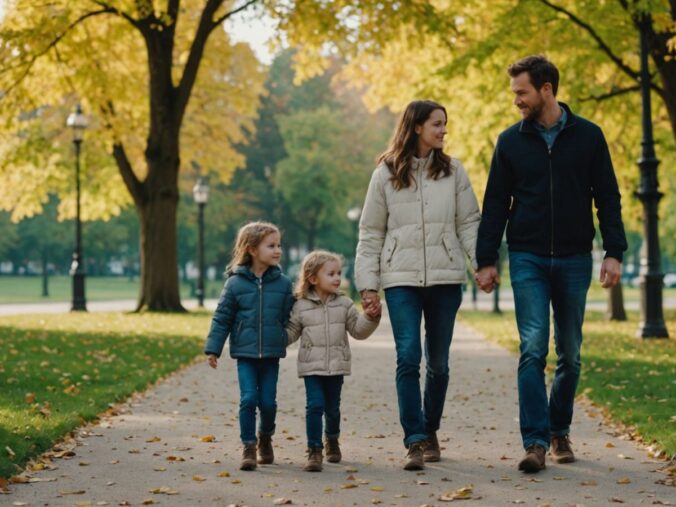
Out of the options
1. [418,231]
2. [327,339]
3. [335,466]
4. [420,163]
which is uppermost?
[420,163]

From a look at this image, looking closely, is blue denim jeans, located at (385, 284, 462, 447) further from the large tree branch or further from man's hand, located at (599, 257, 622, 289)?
the large tree branch

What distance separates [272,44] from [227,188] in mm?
39024

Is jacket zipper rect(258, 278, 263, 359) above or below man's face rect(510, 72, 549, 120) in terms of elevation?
below

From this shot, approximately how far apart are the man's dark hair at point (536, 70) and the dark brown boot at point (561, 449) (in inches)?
80.5

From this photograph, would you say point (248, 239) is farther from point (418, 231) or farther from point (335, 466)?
point (335, 466)

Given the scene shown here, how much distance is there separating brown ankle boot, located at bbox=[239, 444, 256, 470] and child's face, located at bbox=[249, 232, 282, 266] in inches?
42.5

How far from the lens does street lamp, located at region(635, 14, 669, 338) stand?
16.5 metres

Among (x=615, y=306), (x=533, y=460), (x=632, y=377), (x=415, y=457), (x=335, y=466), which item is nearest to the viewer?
(x=533, y=460)

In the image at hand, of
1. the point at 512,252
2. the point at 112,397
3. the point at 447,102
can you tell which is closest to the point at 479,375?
the point at 112,397

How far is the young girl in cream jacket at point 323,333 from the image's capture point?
22.5ft

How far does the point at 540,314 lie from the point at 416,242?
0.81 m

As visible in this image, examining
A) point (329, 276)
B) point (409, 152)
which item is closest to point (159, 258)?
point (329, 276)

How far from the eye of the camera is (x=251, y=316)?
6.89m

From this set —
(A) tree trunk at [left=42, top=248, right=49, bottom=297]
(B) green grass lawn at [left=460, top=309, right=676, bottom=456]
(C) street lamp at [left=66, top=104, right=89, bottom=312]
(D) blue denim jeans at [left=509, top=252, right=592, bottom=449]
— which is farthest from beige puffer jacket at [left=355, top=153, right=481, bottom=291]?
(A) tree trunk at [left=42, top=248, right=49, bottom=297]
